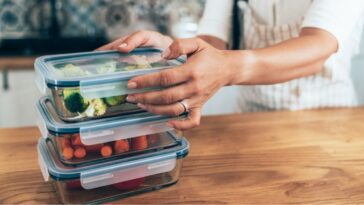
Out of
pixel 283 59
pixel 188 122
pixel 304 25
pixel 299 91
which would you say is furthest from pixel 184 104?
pixel 299 91

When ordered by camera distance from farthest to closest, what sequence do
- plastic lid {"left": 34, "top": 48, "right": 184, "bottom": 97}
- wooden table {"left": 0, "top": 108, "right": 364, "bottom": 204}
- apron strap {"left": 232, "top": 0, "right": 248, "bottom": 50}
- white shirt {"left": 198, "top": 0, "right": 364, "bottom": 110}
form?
apron strap {"left": 232, "top": 0, "right": 248, "bottom": 50} → white shirt {"left": 198, "top": 0, "right": 364, "bottom": 110} → wooden table {"left": 0, "top": 108, "right": 364, "bottom": 204} → plastic lid {"left": 34, "top": 48, "right": 184, "bottom": 97}

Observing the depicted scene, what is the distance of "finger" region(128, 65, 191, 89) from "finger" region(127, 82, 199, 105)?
1 centimetres

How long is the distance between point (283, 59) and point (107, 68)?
1.21 ft

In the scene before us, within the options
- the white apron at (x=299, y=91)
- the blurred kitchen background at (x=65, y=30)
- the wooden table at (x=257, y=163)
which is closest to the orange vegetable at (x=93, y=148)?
the wooden table at (x=257, y=163)

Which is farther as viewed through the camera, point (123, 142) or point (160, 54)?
point (160, 54)

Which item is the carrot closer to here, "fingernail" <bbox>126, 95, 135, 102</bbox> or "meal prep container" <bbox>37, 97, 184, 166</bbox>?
"meal prep container" <bbox>37, 97, 184, 166</bbox>

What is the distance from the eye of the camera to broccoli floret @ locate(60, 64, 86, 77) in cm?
72

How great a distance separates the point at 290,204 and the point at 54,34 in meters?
1.80

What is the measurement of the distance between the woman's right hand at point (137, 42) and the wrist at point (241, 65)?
0.18 metres

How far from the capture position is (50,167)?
28.8 inches

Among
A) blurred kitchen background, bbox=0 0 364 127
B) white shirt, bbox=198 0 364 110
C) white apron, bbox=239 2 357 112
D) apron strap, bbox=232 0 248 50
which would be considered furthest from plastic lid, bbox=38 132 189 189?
blurred kitchen background, bbox=0 0 364 127

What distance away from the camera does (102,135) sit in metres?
0.73

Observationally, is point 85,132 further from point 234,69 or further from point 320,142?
point 320,142

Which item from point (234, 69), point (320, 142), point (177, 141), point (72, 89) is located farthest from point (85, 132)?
point (320, 142)
